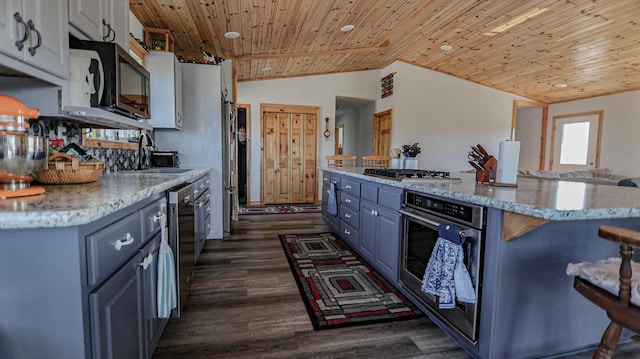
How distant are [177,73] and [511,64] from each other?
5669 mm

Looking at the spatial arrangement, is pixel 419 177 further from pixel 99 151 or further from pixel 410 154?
pixel 99 151

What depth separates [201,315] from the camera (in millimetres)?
2004

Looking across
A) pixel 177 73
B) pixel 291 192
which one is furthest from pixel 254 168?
pixel 177 73

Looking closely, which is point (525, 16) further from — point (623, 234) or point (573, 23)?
point (623, 234)

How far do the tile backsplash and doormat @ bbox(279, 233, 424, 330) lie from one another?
174 centimetres

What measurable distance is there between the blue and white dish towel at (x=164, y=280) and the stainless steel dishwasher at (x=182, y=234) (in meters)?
0.19

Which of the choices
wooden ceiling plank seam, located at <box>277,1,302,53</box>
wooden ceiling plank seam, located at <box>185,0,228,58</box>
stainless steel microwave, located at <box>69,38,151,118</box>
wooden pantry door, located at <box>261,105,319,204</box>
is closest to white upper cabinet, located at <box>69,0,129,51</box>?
stainless steel microwave, located at <box>69,38,151,118</box>

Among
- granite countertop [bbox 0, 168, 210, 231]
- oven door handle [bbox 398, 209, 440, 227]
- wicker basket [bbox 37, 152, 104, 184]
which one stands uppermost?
wicker basket [bbox 37, 152, 104, 184]

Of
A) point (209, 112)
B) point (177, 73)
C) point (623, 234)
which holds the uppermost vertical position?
point (177, 73)

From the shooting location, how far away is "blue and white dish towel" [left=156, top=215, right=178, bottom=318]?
1498mm

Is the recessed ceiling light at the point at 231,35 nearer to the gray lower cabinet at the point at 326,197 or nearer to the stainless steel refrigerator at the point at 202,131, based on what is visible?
the stainless steel refrigerator at the point at 202,131

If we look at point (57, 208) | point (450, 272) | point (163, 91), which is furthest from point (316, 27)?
point (57, 208)

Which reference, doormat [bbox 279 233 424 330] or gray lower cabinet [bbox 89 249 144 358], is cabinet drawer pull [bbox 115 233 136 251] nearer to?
gray lower cabinet [bbox 89 249 144 358]

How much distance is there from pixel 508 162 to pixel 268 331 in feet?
5.75
